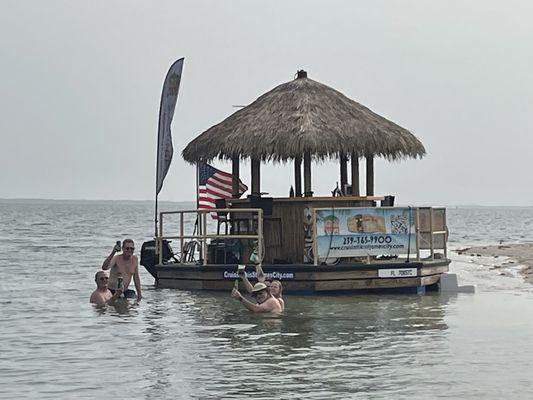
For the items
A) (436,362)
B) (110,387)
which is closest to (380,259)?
(436,362)

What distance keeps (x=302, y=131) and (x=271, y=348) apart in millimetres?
7617

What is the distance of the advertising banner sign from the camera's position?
2058cm

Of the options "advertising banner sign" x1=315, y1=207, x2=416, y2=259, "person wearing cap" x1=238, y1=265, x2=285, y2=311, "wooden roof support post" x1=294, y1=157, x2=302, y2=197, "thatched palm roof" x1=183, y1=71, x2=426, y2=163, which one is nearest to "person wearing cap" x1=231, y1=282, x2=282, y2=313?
"person wearing cap" x1=238, y1=265, x2=285, y2=311

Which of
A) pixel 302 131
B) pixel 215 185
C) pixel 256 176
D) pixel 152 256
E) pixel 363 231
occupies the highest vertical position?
pixel 302 131

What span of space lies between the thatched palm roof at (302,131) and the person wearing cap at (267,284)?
241 centimetres

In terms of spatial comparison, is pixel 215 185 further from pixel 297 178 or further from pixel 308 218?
pixel 308 218

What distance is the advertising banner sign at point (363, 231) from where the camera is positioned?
20.6 meters

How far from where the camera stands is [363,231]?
2072 centimetres

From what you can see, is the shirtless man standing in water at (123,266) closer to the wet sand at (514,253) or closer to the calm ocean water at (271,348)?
the calm ocean water at (271,348)

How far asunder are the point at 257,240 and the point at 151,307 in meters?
2.51

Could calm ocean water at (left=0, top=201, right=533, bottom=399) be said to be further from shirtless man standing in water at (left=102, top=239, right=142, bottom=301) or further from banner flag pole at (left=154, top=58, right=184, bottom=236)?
banner flag pole at (left=154, top=58, right=184, bottom=236)

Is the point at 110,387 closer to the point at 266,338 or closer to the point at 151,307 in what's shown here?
the point at 266,338

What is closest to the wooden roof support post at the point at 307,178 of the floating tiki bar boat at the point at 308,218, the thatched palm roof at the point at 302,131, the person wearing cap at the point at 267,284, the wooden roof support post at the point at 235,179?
the floating tiki bar boat at the point at 308,218

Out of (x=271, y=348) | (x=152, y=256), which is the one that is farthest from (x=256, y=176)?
(x=271, y=348)
